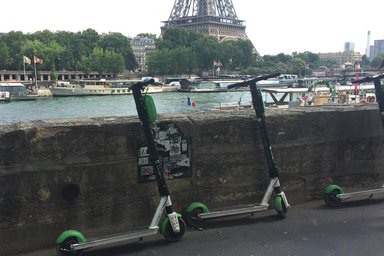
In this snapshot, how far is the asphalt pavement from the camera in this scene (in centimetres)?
396

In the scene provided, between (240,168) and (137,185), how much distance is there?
1.30 metres

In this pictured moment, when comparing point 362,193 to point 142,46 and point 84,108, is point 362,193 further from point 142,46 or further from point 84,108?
point 142,46

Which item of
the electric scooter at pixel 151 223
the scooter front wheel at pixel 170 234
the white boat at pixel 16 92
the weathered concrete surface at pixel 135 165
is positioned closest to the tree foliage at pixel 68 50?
the white boat at pixel 16 92

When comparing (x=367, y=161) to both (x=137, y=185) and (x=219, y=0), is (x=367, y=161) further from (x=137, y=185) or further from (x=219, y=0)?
(x=219, y=0)

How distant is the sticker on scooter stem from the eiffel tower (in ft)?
594

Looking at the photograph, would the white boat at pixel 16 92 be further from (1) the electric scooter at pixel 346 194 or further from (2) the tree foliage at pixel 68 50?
(1) the electric scooter at pixel 346 194

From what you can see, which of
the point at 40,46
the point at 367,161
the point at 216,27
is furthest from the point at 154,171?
the point at 216,27

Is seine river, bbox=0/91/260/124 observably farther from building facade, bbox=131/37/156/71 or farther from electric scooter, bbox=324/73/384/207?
building facade, bbox=131/37/156/71

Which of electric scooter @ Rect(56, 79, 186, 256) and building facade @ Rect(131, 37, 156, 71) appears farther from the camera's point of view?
building facade @ Rect(131, 37, 156, 71)

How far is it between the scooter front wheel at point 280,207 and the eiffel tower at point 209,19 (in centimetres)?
18095

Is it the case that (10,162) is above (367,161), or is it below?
above

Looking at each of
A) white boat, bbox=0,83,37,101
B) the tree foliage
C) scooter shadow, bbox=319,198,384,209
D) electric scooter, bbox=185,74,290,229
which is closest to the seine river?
white boat, bbox=0,83,37,101

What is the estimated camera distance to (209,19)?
602ft

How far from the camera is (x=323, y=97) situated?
1212 inches
